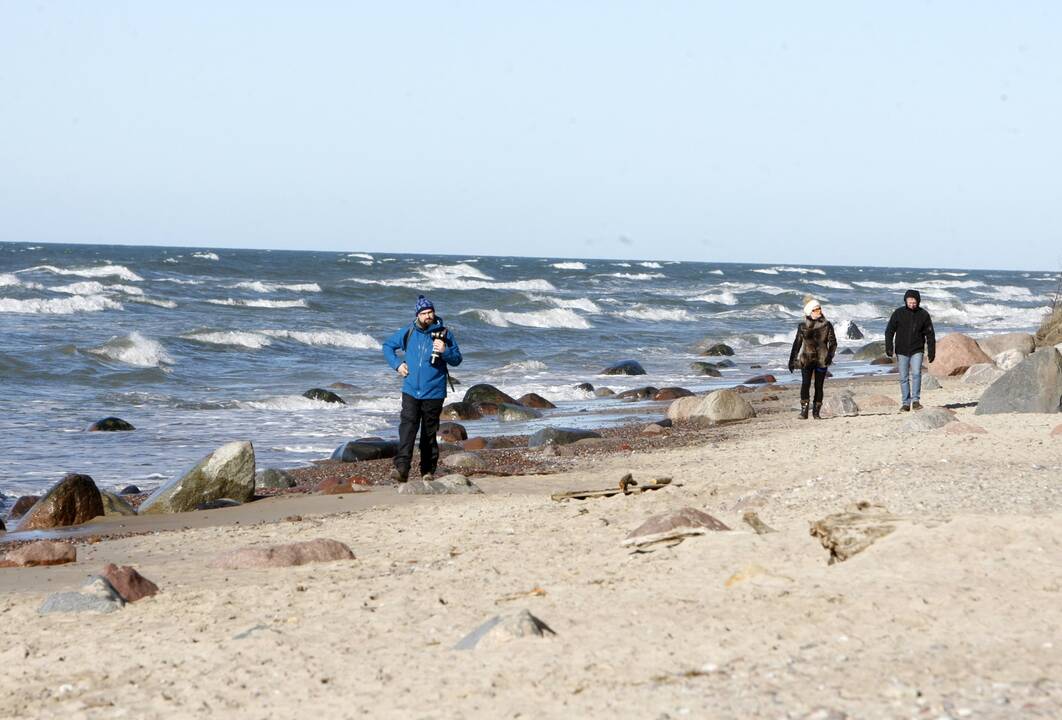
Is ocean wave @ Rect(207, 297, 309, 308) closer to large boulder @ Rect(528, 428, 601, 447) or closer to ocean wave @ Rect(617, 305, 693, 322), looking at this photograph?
ocean wave @ Rect(617, 305, 693, 322)

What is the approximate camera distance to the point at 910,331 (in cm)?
1423

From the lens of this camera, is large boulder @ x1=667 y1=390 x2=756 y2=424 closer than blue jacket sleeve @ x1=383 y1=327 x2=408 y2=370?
No

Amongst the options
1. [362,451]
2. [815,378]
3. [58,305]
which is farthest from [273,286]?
[815,378]

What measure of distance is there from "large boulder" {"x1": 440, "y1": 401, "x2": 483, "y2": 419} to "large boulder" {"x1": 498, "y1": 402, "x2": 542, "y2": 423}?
0.37m

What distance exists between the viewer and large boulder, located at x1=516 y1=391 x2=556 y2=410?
19625 mm

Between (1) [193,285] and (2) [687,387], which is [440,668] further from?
(1) [193,285]

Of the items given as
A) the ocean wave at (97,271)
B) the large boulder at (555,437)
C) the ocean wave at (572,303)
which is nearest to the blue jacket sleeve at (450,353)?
the large boulder at (555,437)

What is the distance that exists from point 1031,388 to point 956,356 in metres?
11.3

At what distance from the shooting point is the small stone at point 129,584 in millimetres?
6137

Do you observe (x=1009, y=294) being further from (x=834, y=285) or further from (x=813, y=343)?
(x=813, y=343)

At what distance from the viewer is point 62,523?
975 centimetres


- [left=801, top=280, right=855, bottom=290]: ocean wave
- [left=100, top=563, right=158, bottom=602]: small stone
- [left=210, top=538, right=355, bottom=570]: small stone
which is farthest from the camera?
[left=801, top=280, right=855, bottom=290]: ocean wave

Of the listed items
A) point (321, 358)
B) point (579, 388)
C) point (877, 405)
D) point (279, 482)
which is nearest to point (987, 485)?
point (279, 482)

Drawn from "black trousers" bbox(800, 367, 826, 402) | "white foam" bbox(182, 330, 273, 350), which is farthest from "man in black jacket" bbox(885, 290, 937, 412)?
"white foam" bbox(182, 330, 273, 350)
